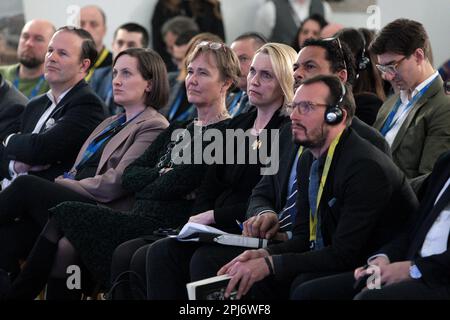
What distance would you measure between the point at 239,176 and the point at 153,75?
1.03 meters

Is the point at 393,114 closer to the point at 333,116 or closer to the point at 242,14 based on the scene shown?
the point at 333,116

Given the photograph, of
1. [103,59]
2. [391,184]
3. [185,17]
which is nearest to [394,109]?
[391,184]

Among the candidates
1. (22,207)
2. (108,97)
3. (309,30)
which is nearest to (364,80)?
(22,207)

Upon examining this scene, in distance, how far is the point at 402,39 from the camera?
425cm

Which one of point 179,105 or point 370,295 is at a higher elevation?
point 179,105

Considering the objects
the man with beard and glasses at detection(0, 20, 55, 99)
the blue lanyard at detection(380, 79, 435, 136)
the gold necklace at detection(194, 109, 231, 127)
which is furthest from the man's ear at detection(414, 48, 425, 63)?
the man with beard and glasses at detection(0, 20, 55, 99)

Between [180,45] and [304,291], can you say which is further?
[180,45]

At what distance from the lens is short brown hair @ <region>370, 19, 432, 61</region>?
4.25 m

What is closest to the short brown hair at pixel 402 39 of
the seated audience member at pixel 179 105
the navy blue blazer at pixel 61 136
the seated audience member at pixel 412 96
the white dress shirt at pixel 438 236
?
the seated audience member at pixel 412 96

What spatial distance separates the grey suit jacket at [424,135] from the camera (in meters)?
4.09

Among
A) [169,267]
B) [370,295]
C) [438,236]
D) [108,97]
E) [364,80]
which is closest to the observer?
[370,295]

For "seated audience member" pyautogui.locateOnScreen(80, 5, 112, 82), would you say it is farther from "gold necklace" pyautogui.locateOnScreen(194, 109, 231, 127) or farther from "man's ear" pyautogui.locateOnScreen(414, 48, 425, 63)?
"man's ear" pyautogui.locateOnScreen(414, 48, 425, 63)

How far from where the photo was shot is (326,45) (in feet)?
14.2
